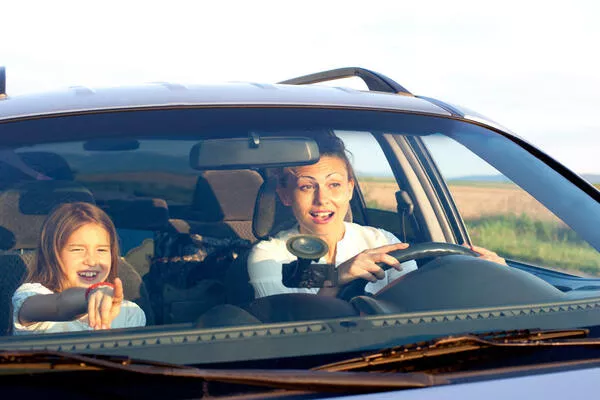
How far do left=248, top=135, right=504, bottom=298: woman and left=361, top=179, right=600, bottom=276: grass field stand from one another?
0.60 feet

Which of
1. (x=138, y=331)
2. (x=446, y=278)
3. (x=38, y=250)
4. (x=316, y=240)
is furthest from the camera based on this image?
(x=316, y=240)

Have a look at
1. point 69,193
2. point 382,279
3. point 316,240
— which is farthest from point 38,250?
point 382,279

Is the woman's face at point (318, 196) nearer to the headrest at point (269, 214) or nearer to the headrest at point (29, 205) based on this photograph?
the headrest at point (269, 214)

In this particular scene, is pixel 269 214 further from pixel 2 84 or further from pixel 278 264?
pixel 2 84

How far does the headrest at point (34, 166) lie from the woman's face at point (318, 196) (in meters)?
0.64

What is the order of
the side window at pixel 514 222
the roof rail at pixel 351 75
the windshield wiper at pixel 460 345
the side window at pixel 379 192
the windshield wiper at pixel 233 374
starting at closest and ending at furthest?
the windshield wiper at pixel 233 374, the windshield wiper at pixel 460 345, the side window at pixel 514 222, the side window at pixel 379 192, the roof rail at pixel 351 75

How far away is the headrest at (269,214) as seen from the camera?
251cm

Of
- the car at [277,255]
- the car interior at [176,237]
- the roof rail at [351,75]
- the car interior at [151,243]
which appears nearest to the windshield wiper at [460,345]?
the car at [277,255]

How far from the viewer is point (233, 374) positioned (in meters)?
1.68

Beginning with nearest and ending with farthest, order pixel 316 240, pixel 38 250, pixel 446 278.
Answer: pixel 38 250 < pixel 446 278 < pixel 316 240

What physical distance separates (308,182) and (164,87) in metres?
0.49

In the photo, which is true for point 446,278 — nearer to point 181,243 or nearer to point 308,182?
point 308,182

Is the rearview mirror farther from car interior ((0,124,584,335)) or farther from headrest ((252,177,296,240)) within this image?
headrest ((252,177,296,240))

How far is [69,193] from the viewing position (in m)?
2.21
